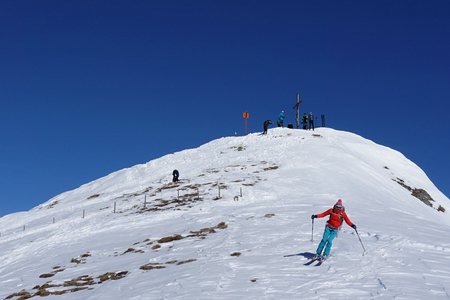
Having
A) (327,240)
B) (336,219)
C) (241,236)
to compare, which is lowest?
(327,240)

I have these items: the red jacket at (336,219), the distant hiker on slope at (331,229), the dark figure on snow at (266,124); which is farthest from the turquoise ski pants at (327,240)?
the dark figure on snow at (266,124)

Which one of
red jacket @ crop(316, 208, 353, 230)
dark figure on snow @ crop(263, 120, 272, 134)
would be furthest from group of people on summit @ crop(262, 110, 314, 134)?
red jacket @ crop(316, 208, 353, 230)

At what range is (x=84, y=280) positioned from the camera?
15648 millimetres

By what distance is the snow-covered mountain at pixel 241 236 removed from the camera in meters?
12.1

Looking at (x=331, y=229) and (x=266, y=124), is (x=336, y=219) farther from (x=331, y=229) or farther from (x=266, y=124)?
(x=266, y=124)

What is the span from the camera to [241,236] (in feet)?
61.5

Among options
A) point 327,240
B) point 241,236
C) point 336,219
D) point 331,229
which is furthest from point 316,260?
point 241,236

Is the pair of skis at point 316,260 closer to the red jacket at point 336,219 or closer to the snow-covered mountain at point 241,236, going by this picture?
the snow-covered mountain at point 241,236

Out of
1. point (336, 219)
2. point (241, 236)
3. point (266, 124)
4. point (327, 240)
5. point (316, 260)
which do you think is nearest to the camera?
point (316, 260)

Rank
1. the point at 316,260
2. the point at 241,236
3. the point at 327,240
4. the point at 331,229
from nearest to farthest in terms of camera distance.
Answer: the point at 316,260 < the point at 327,240 < the point at 331,229 < the point at 241,236

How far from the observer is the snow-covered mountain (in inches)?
478

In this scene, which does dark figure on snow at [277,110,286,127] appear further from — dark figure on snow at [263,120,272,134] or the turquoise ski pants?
the turquoise ski pants

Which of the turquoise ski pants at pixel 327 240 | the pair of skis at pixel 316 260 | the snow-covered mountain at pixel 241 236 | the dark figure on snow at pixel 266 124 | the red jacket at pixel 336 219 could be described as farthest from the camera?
the dark figure on snow at pixel 266 124

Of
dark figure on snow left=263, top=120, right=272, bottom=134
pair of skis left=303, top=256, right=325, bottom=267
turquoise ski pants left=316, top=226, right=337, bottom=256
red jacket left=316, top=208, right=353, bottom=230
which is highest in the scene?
dark figure on snow left=263, top=120, right=272, bottom=134
